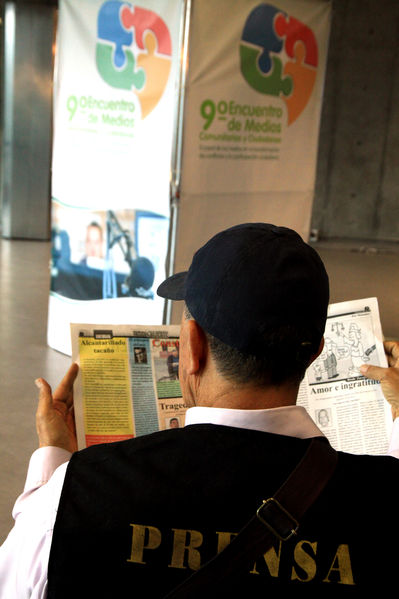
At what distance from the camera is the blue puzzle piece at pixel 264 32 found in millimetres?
4117

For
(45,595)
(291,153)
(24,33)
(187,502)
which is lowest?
(45,595)

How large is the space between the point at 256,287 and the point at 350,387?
2.52 ft

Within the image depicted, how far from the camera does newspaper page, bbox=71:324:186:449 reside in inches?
57.9

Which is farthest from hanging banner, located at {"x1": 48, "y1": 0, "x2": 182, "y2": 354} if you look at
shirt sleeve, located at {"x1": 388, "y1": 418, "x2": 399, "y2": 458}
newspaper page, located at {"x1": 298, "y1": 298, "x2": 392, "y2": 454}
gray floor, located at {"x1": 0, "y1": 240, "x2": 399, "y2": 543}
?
shirt sleeve, located at {"x1": 388, "y1": 418, "x2": 399, "y2": 458}

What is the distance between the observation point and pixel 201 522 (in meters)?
0.87

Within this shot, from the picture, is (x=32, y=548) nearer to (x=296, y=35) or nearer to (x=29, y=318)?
(x=296, y=35)

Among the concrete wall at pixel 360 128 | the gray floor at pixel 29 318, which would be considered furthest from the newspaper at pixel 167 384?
the concrete wall at pixel 360 128

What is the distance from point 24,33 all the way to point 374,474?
8863 millimetres

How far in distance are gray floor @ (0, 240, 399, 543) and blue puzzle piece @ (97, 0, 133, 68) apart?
1907mm

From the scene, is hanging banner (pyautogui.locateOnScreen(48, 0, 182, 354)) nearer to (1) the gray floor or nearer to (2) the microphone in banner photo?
(2) the microphone in banner photo

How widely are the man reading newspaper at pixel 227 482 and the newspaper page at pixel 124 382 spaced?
0.45m

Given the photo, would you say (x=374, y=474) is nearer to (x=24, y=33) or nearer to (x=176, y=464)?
(x=176, y=464)

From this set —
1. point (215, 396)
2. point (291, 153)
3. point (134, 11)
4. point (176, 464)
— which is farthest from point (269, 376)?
point (291, 153)

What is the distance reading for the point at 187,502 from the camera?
2.87 feet
